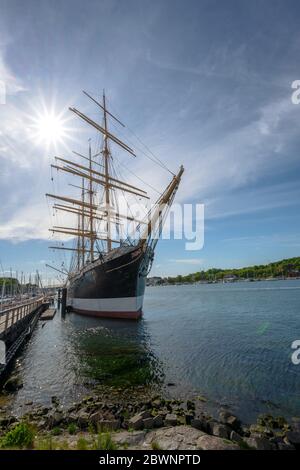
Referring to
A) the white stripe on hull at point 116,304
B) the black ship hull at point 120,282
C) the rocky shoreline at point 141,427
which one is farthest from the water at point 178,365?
the black ship hull at point 120,282

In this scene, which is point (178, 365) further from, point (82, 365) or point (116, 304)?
point (116, 304)

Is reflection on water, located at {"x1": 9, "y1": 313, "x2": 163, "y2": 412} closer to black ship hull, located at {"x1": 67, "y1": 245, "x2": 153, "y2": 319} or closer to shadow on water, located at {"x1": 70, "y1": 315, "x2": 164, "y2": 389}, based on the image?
shadow on water, located at {"x1": 70, "y1": 315, "x2": 164, "y2": 389}

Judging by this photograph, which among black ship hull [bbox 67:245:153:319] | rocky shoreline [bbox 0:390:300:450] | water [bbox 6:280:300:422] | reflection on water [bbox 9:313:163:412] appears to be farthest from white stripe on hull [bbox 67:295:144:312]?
rocky shoreline [bbox 0:390:300:450]

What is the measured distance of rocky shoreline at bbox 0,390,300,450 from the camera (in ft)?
19.5

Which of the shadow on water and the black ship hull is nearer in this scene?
the shadow on water

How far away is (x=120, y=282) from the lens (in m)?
32.0

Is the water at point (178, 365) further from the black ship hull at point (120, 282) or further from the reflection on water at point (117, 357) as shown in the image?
the black ship hull at point (120, 282)

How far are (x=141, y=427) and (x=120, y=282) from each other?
24.4 metres

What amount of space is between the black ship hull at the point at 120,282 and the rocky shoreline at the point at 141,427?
66.2ft

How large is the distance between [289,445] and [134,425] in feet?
14.0

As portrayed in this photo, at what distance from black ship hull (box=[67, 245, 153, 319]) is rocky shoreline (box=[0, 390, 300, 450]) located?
2018cm

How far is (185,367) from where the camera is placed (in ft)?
49.1
